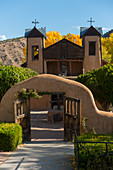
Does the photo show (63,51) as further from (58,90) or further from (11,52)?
(11,52)

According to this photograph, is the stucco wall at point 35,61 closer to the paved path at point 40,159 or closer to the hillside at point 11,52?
the paved path at point 40,159

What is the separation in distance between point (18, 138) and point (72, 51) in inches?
855

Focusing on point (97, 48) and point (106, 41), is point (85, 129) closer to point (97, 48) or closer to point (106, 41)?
point (97, 48)

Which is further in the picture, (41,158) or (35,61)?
(35,61)

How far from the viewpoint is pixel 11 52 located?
107 meters

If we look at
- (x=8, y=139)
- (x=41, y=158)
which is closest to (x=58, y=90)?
(x=8, y=139)

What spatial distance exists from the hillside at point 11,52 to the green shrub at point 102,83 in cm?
8220

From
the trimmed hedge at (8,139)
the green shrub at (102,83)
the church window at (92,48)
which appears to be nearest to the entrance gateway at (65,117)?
the trimmed hedge at (8,139)

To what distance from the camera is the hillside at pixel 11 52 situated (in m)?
100

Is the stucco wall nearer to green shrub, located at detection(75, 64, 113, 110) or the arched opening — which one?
the arched opening

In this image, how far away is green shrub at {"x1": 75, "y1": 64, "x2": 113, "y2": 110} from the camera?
15.7 meters

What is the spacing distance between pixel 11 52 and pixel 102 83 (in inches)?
3798

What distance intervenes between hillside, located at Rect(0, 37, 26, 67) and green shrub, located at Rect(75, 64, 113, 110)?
270ft

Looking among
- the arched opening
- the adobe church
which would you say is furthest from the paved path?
the adobe church
